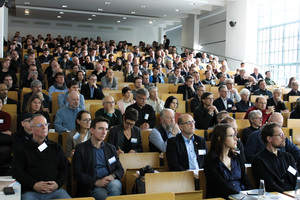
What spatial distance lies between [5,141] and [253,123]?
3.23 meters

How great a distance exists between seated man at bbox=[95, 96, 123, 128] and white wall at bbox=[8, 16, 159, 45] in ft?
52.5

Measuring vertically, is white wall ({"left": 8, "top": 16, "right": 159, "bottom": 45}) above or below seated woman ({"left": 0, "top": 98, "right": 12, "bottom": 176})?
above

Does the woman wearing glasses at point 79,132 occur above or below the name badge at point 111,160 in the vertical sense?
above

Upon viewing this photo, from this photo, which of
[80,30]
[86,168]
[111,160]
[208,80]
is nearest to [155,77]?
[208,80]

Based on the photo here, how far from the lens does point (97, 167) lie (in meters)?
3.25

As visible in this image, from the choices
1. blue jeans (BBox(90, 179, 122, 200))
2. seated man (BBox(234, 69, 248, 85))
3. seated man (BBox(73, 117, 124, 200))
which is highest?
seated man (BBox(234, 69, 248, 85))

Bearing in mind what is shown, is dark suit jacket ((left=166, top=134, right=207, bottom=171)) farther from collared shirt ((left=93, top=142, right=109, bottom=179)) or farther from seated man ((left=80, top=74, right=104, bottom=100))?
seated man ((left=80, top=74, right=104, bottom=100))

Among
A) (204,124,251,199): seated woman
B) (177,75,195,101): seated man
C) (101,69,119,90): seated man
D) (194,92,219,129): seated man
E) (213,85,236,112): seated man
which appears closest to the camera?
(204,124,251,199): seated woman

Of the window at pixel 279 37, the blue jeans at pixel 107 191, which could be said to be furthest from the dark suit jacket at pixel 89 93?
the window at pixel 279 37

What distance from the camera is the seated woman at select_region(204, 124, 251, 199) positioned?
292cm

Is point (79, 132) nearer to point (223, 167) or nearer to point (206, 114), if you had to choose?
point (223, 167)

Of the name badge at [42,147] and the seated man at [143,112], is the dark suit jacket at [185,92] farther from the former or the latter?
the name badge at [42,147]

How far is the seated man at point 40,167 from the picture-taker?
112 inches

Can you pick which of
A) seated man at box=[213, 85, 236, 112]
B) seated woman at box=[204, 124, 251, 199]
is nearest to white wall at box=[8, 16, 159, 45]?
seated man at box=[213, 85, 236, 112]
